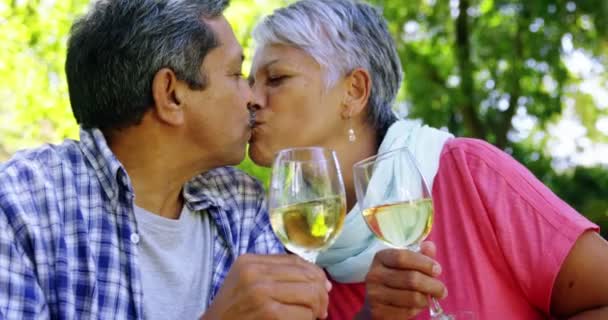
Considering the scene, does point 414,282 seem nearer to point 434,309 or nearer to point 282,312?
point 434,309

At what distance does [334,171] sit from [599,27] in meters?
9.28

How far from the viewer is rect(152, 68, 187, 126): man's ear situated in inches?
108

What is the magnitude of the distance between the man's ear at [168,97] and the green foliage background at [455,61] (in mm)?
5207

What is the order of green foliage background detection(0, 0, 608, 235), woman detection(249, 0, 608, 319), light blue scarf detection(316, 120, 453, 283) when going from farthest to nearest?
green foliage background detection(0, 0, 608, 235) < light blue scarf detection(316, 120, 453, 283) < woman detection(249, 0, 608, 319)

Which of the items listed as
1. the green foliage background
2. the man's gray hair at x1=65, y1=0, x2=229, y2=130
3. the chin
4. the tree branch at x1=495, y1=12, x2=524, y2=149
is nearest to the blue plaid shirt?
the man's gray hair at x1=65, y1=0, x2=229, y2=130

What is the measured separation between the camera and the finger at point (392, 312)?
2303 millimetres

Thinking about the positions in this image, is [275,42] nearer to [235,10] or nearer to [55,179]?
[55,179]

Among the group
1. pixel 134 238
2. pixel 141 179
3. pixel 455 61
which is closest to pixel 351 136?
pixel 141 179

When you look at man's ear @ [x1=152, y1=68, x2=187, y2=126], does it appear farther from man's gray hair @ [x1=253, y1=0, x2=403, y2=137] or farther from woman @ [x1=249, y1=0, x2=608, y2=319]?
man's gray hair @ [x1=253, y1=0, x2=403, y2=137]

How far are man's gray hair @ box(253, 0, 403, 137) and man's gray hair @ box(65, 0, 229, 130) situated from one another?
1.31 feet

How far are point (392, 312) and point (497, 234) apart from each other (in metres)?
0.60

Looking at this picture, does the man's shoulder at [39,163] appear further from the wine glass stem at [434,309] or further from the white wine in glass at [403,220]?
the wine glass stem at [434,309]

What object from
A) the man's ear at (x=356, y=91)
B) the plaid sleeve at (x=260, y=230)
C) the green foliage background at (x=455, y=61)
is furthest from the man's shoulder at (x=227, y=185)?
the green foliage background at (x=455, y=61)

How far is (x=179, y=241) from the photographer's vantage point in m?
2.77
